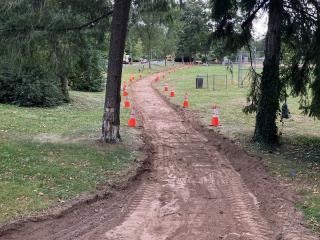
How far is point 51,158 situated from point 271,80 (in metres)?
6.28

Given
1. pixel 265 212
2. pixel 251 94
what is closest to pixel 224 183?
pixel 265 212

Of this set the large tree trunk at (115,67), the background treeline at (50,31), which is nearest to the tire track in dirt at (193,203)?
the large tree trunk at (115,67)

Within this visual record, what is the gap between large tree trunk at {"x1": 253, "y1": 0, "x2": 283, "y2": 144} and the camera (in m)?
12.8

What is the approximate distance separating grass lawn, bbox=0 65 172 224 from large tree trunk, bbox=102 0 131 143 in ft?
1.57

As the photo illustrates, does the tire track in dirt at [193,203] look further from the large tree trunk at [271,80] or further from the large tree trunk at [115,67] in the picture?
the large tree trunk at [271,80]

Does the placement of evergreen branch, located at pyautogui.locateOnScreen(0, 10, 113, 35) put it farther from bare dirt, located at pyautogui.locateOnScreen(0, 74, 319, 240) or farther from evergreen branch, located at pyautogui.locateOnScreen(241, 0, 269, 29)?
evergreen branch, located at pyautogui.locateOnScreen(241, 0, 269, 29)

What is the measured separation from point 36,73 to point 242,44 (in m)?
9.42

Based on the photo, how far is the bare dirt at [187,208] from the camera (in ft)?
22.1

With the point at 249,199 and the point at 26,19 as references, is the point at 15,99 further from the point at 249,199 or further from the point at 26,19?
the point at 249,199

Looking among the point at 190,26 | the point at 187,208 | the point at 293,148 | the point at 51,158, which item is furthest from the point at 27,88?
the point at 190,26

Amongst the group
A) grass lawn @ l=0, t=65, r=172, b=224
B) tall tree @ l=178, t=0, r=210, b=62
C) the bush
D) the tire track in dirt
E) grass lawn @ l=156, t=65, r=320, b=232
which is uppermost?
tall tree @ l=178, t=0, r=210, b=62

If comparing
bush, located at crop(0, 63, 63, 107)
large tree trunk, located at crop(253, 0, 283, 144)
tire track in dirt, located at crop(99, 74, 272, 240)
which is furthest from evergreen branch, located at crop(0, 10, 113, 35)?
bush, located at crop(0, 63, 63, 107)

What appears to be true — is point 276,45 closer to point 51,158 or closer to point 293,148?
point 293,148

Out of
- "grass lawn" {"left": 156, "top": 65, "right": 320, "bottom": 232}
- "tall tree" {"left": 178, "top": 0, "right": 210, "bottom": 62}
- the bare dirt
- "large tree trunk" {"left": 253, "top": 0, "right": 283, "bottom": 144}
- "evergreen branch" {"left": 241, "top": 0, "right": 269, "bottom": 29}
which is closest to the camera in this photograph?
the bare dirt
